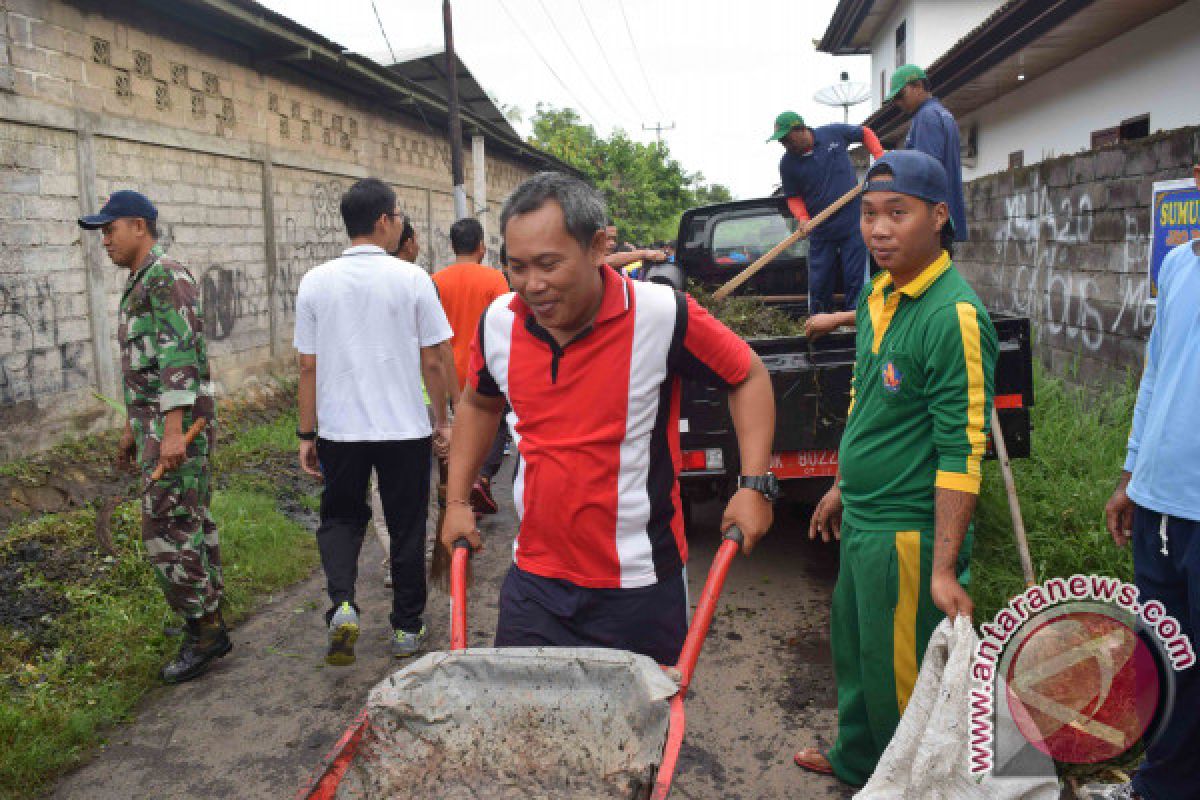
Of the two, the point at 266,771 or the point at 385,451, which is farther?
the point at 385,451

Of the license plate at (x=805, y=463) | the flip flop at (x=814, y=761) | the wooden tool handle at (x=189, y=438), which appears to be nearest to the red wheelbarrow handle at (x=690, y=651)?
the flip flop at (x=814, y=761)

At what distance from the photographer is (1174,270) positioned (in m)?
2.68

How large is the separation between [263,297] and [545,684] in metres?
9.43

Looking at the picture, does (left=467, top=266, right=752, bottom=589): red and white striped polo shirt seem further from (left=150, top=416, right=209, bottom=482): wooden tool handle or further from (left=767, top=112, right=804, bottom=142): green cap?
(left=767, top=112, right=804, bottom=142): green cap

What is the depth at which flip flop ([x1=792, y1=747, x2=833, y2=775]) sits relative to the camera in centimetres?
329

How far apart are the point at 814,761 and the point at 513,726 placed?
1725mm

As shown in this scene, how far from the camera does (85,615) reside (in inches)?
186

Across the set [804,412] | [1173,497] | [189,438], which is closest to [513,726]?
[1173,497]

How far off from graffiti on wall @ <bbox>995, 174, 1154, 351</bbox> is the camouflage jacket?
553 centimetres

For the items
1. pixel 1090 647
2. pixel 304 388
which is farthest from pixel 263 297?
pixel 1090 647

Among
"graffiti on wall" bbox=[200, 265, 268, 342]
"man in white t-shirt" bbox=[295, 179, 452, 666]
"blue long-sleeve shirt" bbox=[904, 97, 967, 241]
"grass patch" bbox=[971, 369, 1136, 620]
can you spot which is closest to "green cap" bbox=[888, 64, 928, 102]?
"blue long-sleeve shirt" bbox=[904, 97, 967, 241]

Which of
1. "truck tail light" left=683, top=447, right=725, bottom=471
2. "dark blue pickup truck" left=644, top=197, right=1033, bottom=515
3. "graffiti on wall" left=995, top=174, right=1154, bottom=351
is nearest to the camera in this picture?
"dark blue pickup truck" left=644, top=197, right=1033, bottom=515

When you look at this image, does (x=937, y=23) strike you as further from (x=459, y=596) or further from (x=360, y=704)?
(x=459, y=596)

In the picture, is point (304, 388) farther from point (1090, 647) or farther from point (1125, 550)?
point (1125, 550)
